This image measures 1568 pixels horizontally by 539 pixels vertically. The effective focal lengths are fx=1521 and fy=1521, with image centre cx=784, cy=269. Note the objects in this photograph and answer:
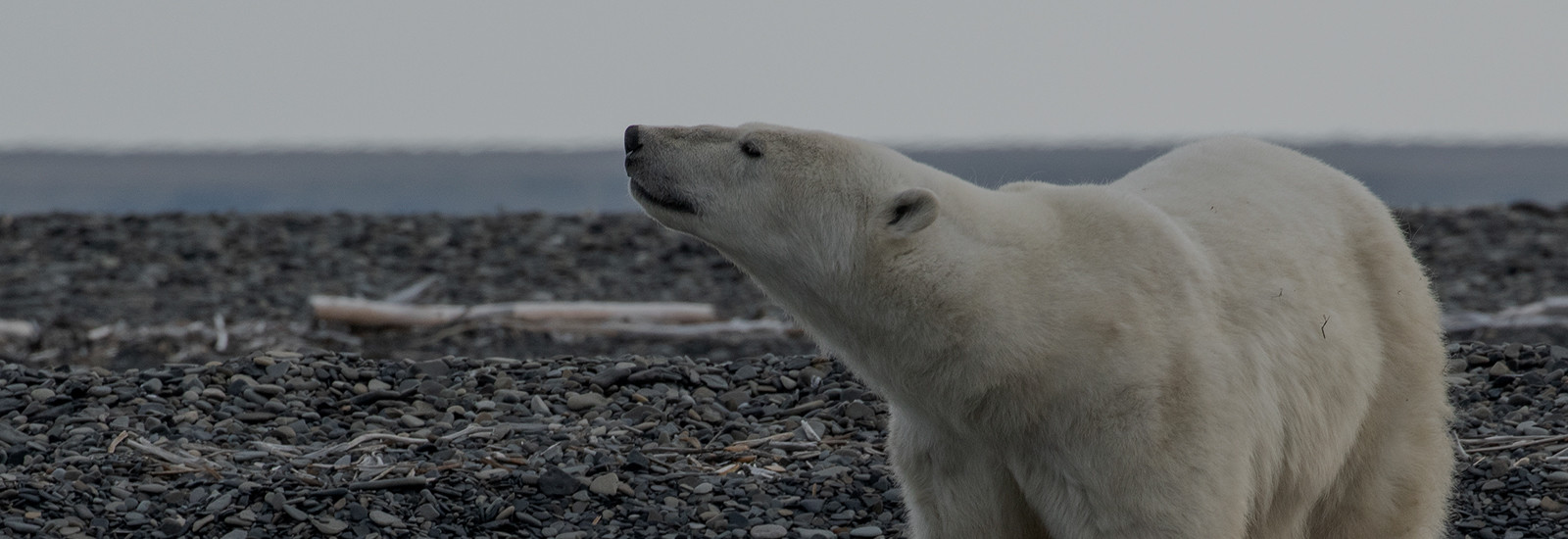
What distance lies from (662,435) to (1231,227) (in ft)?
6.86

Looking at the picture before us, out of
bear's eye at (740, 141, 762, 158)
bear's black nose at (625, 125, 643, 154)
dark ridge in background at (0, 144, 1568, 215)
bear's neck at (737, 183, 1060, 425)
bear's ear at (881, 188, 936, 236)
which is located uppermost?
bear's black nose at (625, 125, 643, 154)

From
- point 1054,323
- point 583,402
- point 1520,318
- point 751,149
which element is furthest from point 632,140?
point 1520,318

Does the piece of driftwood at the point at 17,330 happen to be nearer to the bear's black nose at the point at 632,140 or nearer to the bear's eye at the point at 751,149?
the bear's black nose at the point at 632,140

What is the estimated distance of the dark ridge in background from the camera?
1557 cm

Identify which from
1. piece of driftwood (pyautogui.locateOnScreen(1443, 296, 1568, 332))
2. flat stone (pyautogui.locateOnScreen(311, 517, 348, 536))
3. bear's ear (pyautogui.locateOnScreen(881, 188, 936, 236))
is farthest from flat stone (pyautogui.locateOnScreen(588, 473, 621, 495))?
piece of driftwood (pyautogui.locateOnScreen(1443, 296, 1568, 332))

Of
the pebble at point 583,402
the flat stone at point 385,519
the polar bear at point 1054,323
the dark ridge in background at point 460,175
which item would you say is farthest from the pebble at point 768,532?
the dark ridge in background at point 460,175

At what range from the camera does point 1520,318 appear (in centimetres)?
875

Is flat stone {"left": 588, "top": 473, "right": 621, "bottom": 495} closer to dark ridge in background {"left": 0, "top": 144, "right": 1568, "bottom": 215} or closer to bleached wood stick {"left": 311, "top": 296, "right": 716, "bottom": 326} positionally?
bleached wood stick {"left": 311, "top": 296, "right": 716, "bottom": 326}

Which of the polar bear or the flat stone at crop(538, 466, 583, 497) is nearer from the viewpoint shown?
the polar bear

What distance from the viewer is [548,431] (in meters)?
5.02

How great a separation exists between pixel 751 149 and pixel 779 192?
12 cm

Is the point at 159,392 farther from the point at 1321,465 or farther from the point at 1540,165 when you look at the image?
the point at 1540,165

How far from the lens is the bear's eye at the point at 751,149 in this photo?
3.29 metres

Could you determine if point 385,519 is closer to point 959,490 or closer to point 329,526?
point 329,526
